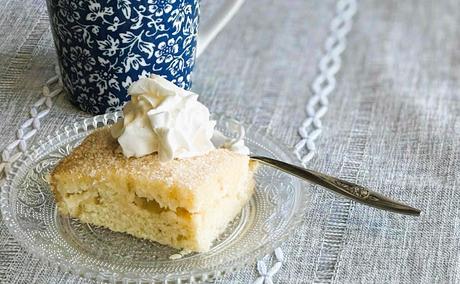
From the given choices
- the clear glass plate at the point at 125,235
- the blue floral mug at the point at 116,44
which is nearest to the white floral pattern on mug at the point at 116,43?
the blue floral mug at the point at 116,44

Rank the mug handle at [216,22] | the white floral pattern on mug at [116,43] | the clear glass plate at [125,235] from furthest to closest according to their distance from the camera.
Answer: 1. the mug handle at [216,22]
2. the white floral pattern on mug at [116,43]
3. the clear glass plate at [125,235]

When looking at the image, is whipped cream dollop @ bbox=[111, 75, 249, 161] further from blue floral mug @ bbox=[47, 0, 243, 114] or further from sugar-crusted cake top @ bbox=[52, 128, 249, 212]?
blue floral mug @ bbox=[47, 0, 243, 114]

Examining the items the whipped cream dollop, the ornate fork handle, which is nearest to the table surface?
the ornate fork handle

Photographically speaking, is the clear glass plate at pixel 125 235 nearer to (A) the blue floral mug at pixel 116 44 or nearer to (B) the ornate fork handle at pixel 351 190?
(B) the ornate fork handle at pixel 351 190

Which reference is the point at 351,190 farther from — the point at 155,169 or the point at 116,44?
the point at 116,44

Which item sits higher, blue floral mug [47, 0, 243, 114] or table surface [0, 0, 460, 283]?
blue floral mug [47, 0, 243, 114]
